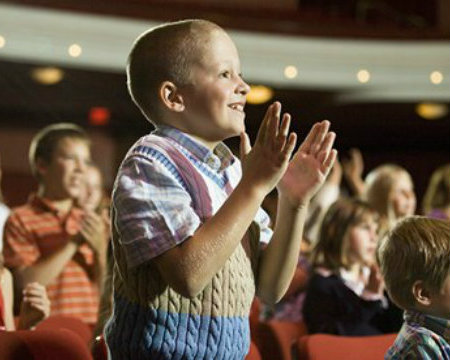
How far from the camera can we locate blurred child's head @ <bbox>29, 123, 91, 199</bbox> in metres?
3.44

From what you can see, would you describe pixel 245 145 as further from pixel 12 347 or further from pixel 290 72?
pixel 290 72

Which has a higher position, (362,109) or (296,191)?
(362,109)

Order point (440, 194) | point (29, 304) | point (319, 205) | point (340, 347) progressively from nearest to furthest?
1. point (340, 347)
2. point (29, 304)
3. point (440, 194)
4. point (319, 205)

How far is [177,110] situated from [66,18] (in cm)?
553

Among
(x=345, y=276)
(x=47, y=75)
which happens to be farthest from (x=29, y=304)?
(x=47, y=75)

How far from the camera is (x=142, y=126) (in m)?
8.89

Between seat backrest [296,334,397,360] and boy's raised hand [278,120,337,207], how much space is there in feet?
2.24

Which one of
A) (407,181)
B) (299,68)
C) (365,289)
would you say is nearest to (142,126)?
(299,68)

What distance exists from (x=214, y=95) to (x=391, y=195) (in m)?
2.90

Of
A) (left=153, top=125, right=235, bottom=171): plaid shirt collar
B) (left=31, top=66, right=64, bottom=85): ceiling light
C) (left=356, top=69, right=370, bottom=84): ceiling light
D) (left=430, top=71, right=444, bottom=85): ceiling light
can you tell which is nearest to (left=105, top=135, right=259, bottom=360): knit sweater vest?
(left=153, top=125, right=235, bottom=171): plaid shirt collar

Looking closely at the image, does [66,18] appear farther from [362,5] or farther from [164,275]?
[164,275]

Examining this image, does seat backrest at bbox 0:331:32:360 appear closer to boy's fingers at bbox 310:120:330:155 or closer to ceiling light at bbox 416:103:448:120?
boy's fingers at bbox 310:120:330:155

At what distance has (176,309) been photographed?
56.2 inches

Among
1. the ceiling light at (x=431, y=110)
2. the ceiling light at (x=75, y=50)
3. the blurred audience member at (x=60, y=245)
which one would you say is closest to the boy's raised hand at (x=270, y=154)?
the blurred audience member at (x=60, y=245)
